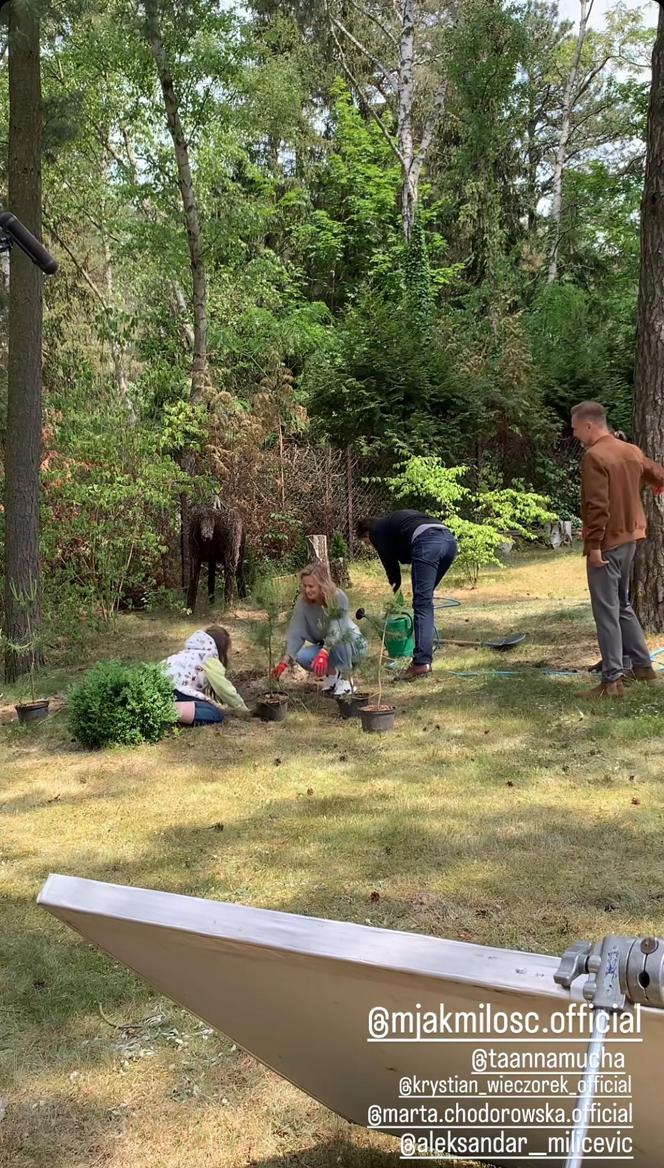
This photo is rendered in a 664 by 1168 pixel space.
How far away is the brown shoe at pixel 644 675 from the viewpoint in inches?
238

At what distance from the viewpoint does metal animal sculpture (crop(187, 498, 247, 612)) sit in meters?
10.2

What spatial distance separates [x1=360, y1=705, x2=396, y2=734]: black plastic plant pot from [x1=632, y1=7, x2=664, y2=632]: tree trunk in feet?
8.41

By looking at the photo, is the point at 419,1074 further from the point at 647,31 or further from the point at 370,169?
the point at 647,31

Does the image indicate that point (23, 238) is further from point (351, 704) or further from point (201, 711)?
point (351, 704)

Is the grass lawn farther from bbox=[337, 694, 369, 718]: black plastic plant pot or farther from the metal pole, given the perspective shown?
the metal pole

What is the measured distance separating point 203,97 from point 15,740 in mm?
10492

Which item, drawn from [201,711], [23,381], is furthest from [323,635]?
[23,381]

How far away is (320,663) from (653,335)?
3588 mm

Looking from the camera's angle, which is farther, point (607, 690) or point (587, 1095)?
point (607, 690)

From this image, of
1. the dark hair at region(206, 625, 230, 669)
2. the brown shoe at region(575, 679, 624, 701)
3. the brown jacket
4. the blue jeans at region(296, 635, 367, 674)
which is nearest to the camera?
the brown jacket

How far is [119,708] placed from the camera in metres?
5.62

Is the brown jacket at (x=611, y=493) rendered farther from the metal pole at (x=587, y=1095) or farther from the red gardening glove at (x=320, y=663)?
the metal pole at (x=587, y=1095)

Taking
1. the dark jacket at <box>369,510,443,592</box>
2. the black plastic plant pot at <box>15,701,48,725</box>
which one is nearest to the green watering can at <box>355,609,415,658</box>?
the dark jacket at <box>369,510,443,592</box>

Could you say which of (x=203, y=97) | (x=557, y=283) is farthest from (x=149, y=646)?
(x=557, y=283)
